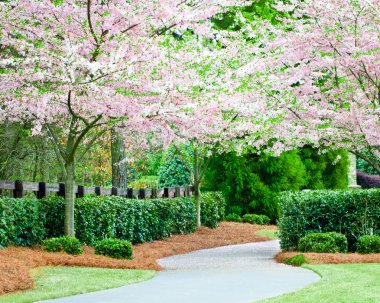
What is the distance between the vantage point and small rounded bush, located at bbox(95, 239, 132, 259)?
14453 millimetres

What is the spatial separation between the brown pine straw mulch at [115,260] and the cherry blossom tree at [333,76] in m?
4.05

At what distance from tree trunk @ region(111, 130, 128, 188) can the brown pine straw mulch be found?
2495 mm

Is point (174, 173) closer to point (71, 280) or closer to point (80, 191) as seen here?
point (80, 191)

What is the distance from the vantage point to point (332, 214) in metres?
15.9

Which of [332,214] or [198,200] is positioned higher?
[198,200]

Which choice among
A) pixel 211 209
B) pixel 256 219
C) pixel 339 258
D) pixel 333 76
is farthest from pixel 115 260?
pixel 256 219

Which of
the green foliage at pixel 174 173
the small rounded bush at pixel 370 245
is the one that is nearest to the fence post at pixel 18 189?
the small rounded bush at pixel 370 245

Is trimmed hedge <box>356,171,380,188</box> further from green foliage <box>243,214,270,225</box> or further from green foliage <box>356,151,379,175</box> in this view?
green foliage <box>243,214,270,225</box>

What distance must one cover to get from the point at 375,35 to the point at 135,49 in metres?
5.51

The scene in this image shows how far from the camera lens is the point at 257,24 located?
1983cm

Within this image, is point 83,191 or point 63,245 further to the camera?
point 83,191

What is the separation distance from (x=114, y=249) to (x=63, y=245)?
110cm

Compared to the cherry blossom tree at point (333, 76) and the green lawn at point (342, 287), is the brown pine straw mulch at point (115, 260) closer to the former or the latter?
the green lawn at point (342, 287)

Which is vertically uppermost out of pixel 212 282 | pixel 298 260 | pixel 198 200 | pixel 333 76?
pixel 333 76
